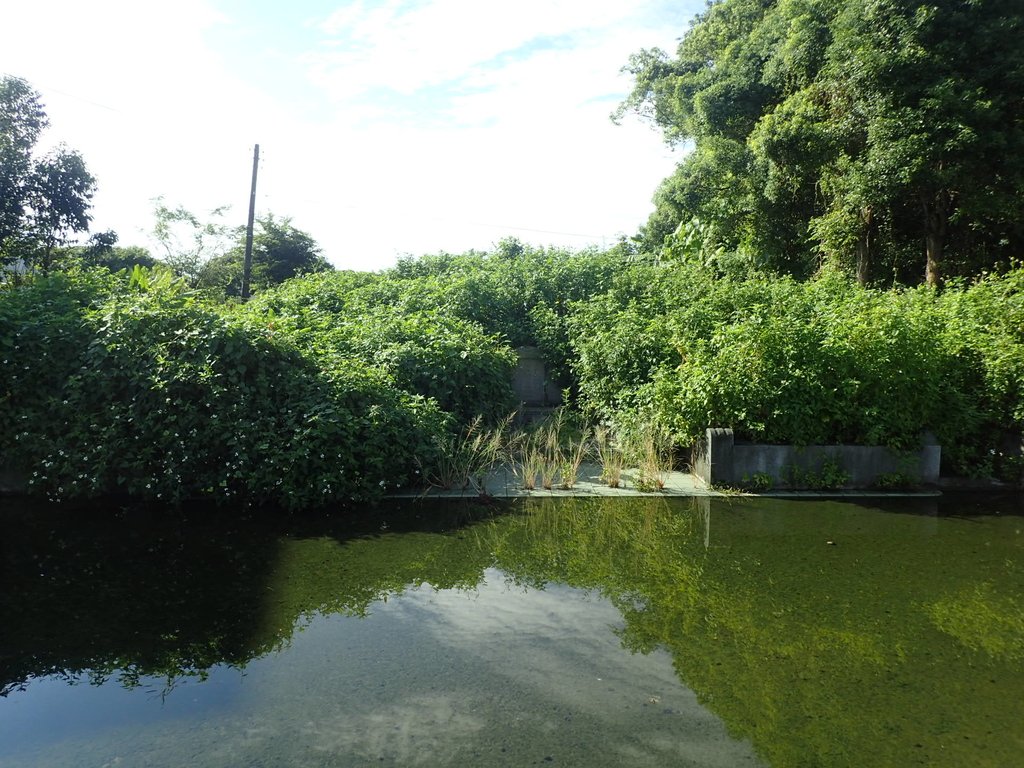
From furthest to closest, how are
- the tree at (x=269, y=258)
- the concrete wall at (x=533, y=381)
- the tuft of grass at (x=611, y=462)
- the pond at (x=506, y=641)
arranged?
the tree at (x=269, y=258), the concrete wall at (x=533, y=381), the tuft of grass at (x=611, y=462), the pond at (x=506, y=641)

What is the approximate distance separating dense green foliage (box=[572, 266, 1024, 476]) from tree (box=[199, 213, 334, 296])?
24766 mm

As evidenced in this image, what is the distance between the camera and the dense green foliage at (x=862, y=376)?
7793 millimetres

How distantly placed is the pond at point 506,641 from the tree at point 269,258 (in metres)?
25.4

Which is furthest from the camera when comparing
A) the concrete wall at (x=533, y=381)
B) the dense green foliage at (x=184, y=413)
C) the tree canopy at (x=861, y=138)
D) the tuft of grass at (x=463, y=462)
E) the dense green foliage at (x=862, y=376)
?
the tree canopy at (x=861, y=138)

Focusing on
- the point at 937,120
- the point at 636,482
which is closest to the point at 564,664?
the point at 636,482

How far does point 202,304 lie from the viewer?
24.8 ft

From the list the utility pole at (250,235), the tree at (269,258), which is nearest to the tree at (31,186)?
the utility pole at (250,235)

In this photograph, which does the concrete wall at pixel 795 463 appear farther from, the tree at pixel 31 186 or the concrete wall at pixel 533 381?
the tree at pixel 31 186

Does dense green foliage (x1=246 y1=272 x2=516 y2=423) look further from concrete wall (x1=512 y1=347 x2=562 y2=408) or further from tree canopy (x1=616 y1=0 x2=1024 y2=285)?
tree canopy (x1=616 y1=0 x2=1024 y2=285)

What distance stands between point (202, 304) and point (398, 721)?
5.51m

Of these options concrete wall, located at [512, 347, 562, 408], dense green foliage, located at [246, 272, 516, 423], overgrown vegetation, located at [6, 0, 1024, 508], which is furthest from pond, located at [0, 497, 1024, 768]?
concrete wall, located at [512, 347, 562, 408]

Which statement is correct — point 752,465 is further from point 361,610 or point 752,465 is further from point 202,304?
point 202,304

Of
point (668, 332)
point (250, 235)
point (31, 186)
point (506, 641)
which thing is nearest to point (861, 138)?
point (668, 332)

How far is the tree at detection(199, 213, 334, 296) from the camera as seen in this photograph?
30.5 metres
